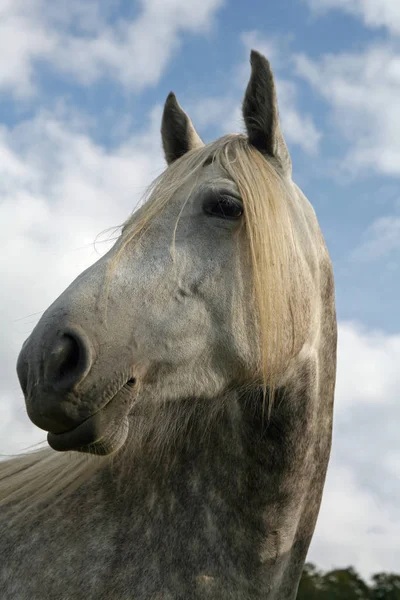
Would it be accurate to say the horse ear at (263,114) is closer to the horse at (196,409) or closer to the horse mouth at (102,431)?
the horse at (196,409)

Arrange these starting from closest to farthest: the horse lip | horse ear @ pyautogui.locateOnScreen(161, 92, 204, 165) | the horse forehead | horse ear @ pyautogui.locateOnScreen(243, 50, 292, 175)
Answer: the horse lip < the horse forehead < horse ear @ pyautogui.locateOnScreen(243, 50, 292, 175) < horse ear @ pyautogui.locateOnScreen(161, 92, 204, 165)

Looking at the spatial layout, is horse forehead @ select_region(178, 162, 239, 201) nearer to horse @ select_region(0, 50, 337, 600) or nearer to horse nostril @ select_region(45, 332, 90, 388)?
horse @ select_region(0, 50, 337, 600)

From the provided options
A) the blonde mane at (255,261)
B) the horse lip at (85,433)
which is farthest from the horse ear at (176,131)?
the horse lip at (85,433)

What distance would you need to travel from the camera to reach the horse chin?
279cm

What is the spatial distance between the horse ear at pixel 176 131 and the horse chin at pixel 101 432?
2222 millimetres

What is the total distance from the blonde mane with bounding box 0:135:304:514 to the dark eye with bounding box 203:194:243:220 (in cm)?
5

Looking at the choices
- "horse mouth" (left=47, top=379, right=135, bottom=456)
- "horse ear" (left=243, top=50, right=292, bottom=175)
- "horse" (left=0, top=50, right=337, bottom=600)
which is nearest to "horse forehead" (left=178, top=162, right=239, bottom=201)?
"horse" (left=0, top=50, right=337, bottom=600)

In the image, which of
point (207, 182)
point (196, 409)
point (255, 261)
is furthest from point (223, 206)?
point (196, 409)

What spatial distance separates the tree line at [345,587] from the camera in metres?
18.2

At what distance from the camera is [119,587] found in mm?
3193

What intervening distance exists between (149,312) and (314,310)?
1137mm

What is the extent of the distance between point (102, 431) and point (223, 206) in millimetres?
1402

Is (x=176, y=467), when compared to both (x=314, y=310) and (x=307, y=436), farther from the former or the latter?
(x=314, y=310)

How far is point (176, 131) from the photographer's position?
179 inches
